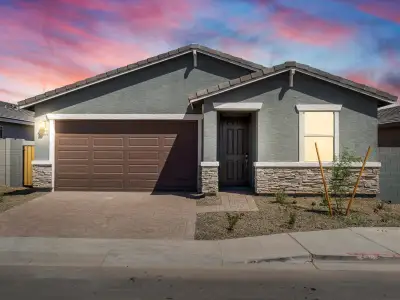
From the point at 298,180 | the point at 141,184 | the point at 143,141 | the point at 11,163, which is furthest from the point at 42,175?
the point at 298,180

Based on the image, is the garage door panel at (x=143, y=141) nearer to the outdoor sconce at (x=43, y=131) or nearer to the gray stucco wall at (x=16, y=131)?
the outdoor sconce at (x=43, y=131)

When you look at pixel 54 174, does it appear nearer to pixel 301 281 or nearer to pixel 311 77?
pixel 311 77

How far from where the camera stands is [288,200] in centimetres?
1161

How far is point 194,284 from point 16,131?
2270cm

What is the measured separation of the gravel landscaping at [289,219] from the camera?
8.25 metres

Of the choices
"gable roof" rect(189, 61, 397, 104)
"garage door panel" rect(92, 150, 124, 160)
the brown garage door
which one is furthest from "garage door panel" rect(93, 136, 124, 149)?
"gable roof" rect(189, 61, 397, 104)

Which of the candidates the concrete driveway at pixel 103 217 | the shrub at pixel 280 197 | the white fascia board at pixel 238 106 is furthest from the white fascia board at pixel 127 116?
the shrub at pixel 280 197

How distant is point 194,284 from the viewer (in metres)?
5.29

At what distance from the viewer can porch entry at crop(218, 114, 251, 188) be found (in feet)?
45.5

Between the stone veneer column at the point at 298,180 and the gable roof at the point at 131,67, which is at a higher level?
the gable roof at the point at 131,67

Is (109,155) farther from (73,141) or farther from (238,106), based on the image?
(238,106)

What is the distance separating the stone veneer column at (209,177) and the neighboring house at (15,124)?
14.6 metres

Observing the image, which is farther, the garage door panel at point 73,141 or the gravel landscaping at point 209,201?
the garage door panel at point 73,141

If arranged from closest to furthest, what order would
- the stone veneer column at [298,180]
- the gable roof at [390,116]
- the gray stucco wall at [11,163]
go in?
1. the stone veneer column at [298,180]
2. the gray stucco wall at [11,163]
3. the gable roof at [390,116]
